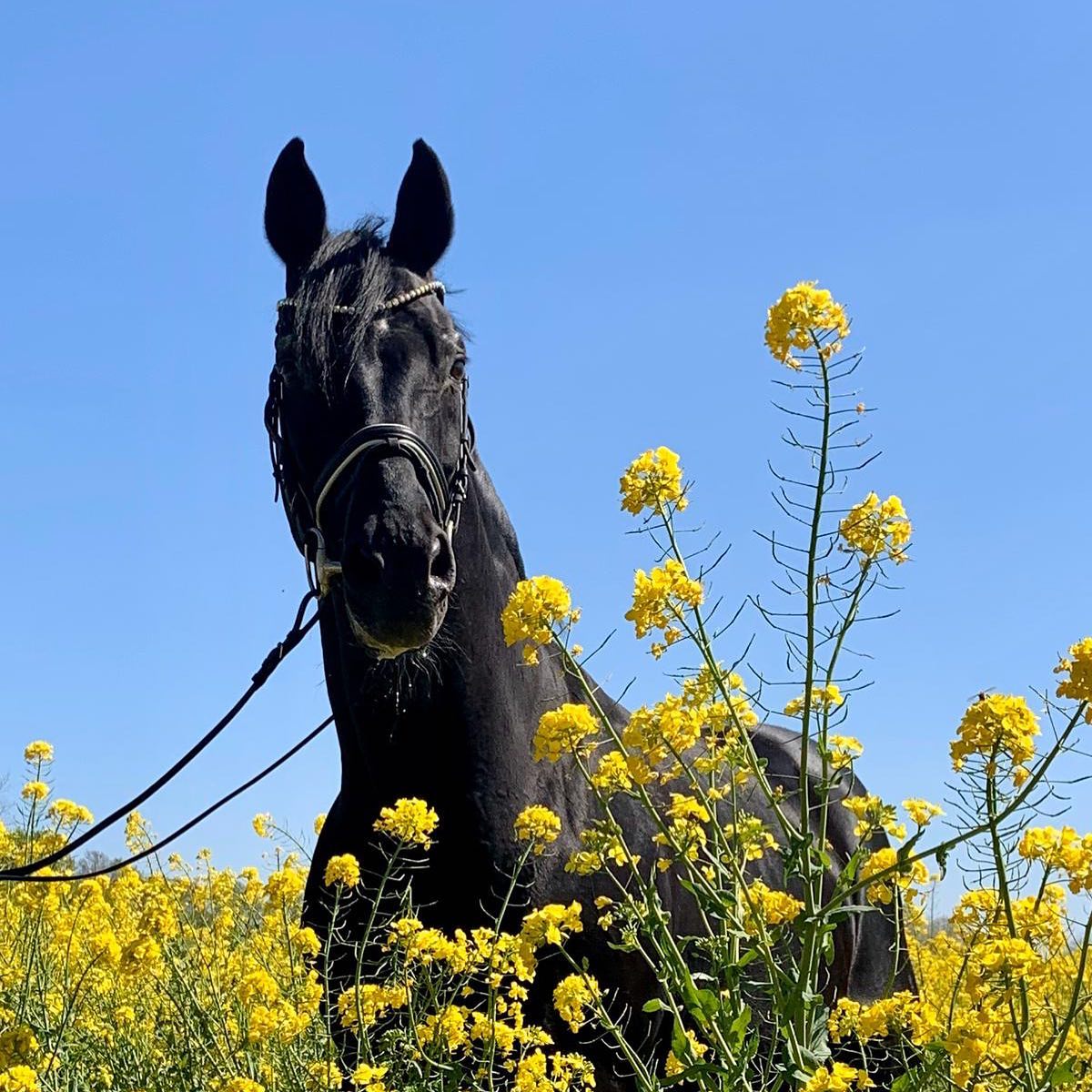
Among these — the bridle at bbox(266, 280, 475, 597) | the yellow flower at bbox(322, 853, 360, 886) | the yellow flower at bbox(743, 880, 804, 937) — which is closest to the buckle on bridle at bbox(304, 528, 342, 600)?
the bridle at bbox(266, 280, 475, 597)

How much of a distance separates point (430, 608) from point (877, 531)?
3.94 ft

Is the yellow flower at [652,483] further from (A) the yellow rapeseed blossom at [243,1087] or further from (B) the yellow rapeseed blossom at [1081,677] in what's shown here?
(A) the yellow rapeseed blossom at [243,1087]

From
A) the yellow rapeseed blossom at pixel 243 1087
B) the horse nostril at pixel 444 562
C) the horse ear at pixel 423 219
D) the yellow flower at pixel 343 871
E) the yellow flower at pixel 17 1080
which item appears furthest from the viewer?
the horse ear at pixel 423 219

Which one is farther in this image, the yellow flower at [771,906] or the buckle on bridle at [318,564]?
the buckle on bridle at [318,564]

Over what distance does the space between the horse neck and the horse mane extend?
59 centimetres

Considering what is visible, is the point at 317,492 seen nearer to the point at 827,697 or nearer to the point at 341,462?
the point at 341,462

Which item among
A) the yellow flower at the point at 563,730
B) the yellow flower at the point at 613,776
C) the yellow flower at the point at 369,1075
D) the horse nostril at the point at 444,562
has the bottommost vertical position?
the yellow flower at the point at 369,1075

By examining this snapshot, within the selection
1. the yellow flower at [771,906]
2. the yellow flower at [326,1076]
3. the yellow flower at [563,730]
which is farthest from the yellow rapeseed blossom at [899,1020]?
the yellow flower at [326,1076]

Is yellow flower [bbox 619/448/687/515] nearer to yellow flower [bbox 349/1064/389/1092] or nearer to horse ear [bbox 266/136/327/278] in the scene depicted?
yellow flower [bbox 349/1064/389/1092]

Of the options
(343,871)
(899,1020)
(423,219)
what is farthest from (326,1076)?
(423,219)

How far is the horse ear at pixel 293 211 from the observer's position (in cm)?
447

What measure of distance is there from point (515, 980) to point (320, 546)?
128cm

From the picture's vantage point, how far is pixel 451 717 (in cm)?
376

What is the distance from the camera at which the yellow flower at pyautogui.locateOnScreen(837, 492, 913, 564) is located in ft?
8.21
